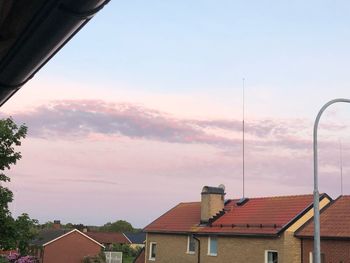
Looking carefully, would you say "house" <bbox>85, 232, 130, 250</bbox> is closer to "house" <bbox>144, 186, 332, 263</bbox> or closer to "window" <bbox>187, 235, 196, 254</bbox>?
"house" <bbox>144, 186, 332, 263</bbox>

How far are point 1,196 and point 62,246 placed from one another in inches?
2093

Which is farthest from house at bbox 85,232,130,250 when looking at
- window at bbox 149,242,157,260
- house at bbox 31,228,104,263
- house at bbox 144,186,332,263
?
house at bbox 144,186,332,263

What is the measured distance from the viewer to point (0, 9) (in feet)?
10.6

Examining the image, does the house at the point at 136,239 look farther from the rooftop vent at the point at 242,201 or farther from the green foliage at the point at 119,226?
the rooftop vent at the point at 242,201

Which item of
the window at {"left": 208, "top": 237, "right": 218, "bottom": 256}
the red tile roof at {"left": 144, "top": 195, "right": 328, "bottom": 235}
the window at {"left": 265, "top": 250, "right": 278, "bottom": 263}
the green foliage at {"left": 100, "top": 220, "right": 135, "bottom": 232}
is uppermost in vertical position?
the green foliage at {"left": 100, "top": 220, "right": 135, "bottom": 232}

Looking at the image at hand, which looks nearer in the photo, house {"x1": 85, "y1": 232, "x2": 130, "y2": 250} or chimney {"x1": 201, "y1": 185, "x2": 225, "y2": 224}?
chimney {"x1": 201, "y1": 185, "x2": 225, "y2": 224}

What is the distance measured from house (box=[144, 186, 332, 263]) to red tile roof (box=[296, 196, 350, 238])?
609 millimetres

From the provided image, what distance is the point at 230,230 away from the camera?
1203 inches

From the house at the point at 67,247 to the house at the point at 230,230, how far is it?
32.1 meters

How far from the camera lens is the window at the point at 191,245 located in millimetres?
33500

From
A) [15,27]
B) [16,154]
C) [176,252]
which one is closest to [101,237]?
[176,252]

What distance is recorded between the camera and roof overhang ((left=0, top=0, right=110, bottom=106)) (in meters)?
3.21

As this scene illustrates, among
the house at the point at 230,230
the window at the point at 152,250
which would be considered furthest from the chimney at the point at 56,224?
the window at the point at 152,250

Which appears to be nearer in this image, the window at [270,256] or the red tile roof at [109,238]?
the window at [270,256]
